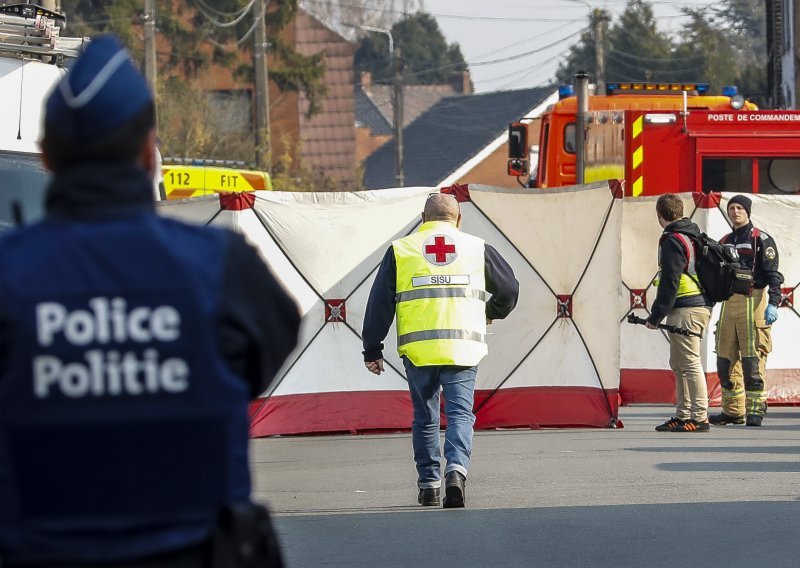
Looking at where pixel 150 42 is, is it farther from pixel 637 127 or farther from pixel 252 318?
pixel 252 318

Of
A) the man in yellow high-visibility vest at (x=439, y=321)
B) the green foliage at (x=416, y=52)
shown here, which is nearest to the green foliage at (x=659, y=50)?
the green foliage at (x=416, y=52)

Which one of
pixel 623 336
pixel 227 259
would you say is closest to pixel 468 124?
pixel 623 336

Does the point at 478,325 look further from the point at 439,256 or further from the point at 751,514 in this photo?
the point at 751,514

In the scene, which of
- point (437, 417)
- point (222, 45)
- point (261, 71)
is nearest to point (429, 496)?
point (437, 417)

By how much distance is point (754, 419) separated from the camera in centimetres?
1351

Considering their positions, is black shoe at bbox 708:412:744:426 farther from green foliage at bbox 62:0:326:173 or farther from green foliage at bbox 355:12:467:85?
green foliage at bbox 355:12:467:85

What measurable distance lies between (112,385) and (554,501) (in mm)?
6464

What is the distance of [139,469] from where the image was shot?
10.1 ft

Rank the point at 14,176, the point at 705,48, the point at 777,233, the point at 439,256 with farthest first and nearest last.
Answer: the point at 705,48 → the point at 777,233 → the point at 14,176 → the point at 439,256

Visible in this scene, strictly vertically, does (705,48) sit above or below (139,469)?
above

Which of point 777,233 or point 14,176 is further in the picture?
point 777,233

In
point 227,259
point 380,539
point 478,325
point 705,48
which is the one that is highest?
point 705,48

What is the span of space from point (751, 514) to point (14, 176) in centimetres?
578

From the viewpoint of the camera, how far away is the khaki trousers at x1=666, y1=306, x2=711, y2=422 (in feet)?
42.2
